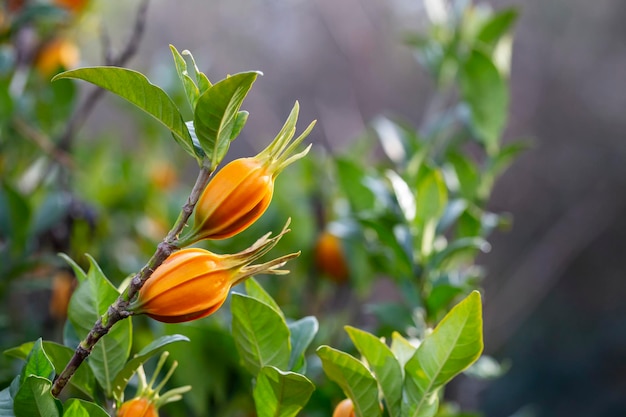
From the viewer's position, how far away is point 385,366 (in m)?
0.62

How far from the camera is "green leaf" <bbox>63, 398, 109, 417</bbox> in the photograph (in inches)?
21.3

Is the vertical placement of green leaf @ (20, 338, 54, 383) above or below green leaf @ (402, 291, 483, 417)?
below

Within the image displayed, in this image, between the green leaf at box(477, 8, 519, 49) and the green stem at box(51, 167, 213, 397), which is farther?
the green leaf at box(477, 8, 519, 49)

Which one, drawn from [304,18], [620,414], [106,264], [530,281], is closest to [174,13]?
[304,18]

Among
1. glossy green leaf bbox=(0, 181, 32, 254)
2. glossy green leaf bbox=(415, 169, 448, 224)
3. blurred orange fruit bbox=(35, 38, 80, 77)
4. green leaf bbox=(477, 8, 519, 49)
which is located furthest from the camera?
blurred orange fruit bbox=(35, 38, 80, 77)

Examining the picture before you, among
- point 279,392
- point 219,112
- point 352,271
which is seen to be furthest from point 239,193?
point 352,271

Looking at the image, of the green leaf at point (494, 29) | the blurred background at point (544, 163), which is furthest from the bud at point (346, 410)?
the blurred background at point (544, 163)

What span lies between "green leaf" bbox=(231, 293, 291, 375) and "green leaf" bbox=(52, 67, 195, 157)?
16 cm

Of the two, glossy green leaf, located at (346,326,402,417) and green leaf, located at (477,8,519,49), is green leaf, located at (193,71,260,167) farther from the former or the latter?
green leaf, located at (477,8,519,49)

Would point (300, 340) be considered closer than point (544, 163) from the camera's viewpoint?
Yes

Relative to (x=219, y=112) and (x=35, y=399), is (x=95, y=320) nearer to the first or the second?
(x=35, y=399)

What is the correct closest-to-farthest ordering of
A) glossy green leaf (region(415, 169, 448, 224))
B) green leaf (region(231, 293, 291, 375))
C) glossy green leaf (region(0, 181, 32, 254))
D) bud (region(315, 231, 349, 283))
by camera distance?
green leaf (region(231, 293, 291, 375))
glossy green leaf (region(415, 169, 448, 224))
glossy green leaf (region(0, 181, 32, 254))
bud (region(315, 231, 349, 283))

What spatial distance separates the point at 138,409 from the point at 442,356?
0.84 feet

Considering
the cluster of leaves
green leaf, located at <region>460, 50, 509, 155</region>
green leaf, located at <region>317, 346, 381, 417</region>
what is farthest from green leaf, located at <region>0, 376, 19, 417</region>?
green leaf, located at <region>460, 50, 509, 155</region>
